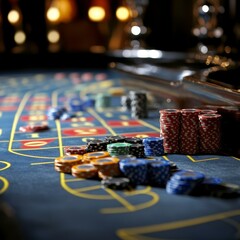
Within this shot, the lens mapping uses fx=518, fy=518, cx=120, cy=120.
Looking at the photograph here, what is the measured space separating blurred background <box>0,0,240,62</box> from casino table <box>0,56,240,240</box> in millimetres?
3535

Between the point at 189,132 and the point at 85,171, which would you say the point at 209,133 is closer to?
the point at 189,132

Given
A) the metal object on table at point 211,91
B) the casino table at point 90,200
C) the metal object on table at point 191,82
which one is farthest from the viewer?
the metal object on table at point 191,82

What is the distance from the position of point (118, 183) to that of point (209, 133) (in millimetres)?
1139

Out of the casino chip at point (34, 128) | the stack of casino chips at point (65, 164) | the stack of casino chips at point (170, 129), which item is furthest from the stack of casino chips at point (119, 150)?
the casino chip at point (34, 128)

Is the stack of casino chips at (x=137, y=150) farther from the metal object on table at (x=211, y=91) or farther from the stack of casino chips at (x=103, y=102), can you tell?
the stack of casino chips at (x=103, y=102)

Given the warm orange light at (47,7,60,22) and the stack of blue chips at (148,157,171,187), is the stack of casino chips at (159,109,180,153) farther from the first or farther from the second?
the warm orange light at (47,7,60,22)

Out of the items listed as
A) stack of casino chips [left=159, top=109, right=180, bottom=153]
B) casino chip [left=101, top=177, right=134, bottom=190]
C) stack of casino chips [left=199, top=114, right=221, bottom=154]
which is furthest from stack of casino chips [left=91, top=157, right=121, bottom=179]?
stack of casino chips [left=199, top=114, right=221, bottom=154]

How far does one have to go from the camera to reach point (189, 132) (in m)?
3.57

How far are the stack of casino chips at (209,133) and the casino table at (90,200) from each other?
0.26ft

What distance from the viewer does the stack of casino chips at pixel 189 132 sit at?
3.55 m

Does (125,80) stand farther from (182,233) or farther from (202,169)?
(182,233)

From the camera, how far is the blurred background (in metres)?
7.90

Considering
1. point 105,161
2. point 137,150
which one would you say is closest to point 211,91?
point 137,150

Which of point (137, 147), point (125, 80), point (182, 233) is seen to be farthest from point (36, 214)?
point (125, 80)
